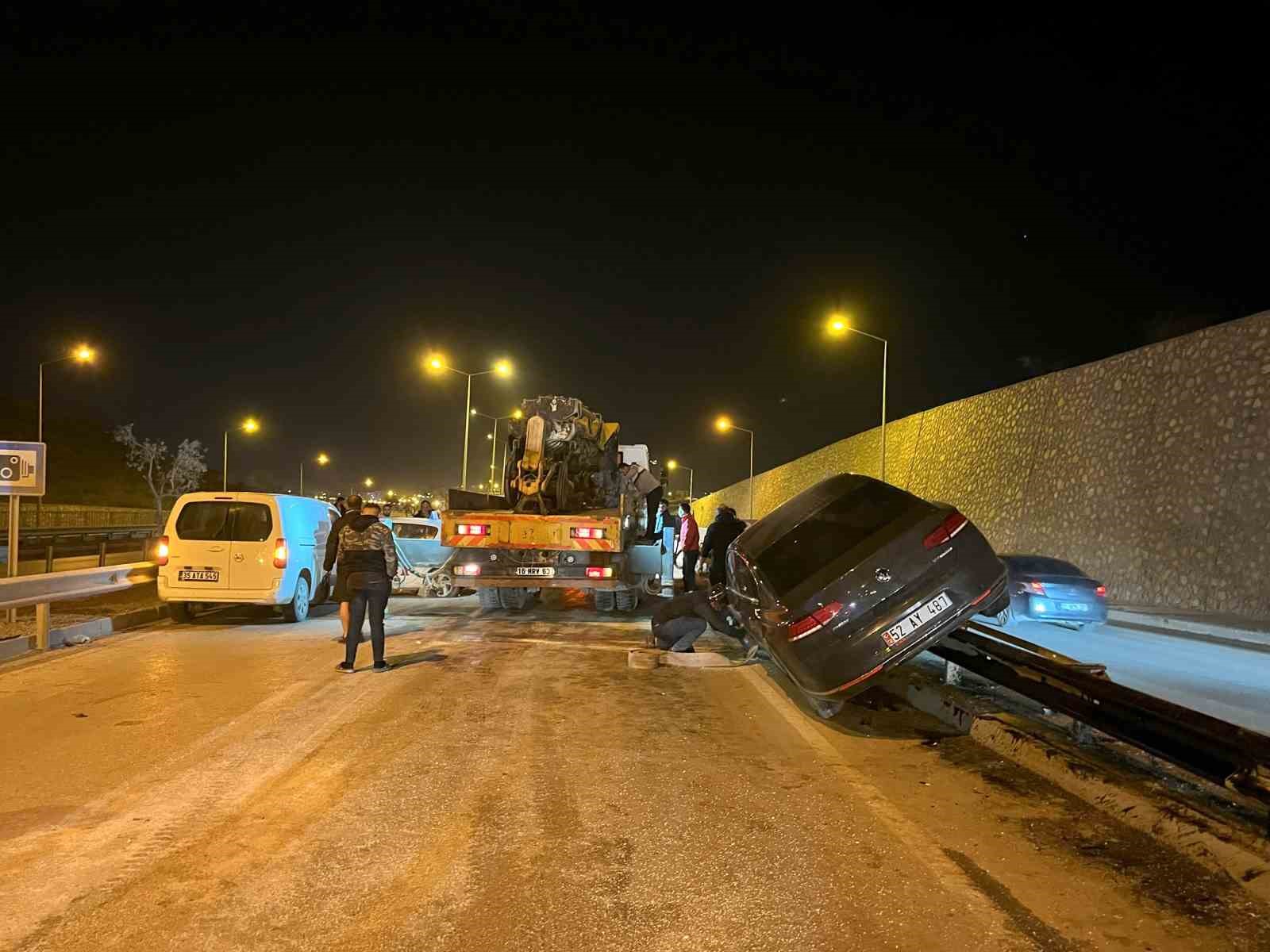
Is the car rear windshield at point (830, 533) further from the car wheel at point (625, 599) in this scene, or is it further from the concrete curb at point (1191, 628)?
the concrete curb at point (1191, 628)

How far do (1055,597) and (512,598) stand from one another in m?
8.36

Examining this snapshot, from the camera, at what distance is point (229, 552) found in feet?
39.5

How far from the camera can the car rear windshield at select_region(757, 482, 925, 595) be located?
257 inches

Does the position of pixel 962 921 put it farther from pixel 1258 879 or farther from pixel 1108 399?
pixel 1108 399

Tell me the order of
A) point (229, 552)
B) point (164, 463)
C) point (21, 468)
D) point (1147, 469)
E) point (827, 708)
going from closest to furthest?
point (827, 708) < point (21, 468) < point (229, 552) < point (1147, 469) < point (164, 463)

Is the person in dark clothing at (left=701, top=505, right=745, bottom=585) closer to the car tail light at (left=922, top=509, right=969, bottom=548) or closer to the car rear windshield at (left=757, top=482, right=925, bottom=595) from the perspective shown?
the car rear windshield at (left=757, top=482, right=925, bottom=595)

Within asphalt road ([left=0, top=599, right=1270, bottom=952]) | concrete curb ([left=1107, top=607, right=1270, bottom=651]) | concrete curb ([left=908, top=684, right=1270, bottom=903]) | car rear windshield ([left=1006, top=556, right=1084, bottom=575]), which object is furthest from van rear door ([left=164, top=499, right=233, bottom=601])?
concrete curb ([left=1107, top=607, right=1270, bottom=651])

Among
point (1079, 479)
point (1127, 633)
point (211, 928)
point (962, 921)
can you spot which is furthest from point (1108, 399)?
point (211, 928)

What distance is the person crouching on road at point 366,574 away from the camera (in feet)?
28.7

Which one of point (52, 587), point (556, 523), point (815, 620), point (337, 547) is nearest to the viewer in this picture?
point (815, 620)

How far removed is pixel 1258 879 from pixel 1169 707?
115 cm

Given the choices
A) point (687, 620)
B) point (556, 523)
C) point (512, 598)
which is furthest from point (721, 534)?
point (512, 598)

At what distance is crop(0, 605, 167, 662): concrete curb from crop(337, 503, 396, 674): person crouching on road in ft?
12.0

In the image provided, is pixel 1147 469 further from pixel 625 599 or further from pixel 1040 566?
pixel 625 599
